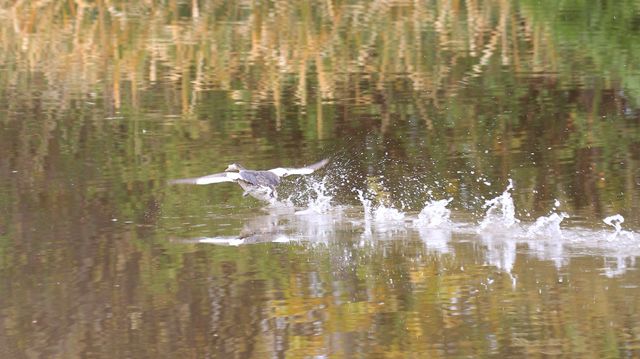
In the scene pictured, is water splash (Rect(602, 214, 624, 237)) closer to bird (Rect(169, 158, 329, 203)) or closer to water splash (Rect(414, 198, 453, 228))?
water splash (Rect(414, 198, 453, 228))

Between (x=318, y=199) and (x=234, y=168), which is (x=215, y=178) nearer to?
(x=234, y=168)

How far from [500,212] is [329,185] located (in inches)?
52.2

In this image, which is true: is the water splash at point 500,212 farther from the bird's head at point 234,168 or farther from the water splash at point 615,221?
the bird's head at point 234,168

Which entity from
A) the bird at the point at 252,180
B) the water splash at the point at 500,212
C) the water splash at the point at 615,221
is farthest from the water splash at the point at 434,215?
the bird at the point at 252,180

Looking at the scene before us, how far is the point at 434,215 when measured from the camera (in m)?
7.09

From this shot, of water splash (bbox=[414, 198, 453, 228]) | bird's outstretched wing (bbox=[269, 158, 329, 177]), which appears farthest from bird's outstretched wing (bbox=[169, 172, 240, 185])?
water splash (bbox=[414, 198, 453, 228])

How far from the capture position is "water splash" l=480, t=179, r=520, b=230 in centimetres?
689

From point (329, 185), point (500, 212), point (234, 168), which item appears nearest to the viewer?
point (500, 212)

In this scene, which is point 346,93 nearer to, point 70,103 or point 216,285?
point 70,103

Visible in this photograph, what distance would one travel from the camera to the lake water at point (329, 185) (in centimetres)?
538

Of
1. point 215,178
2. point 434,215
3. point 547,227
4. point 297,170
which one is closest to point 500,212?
point 434,215

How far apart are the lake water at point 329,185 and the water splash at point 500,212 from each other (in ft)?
0.07

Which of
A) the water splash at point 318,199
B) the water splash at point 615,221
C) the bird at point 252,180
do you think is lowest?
the water splash at point 318,199

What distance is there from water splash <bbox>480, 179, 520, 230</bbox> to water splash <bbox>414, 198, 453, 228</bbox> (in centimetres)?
21
